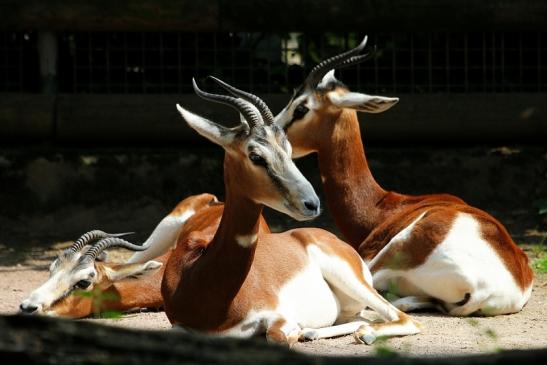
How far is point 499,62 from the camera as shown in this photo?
35.0ft

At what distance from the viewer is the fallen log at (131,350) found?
243 centimetres

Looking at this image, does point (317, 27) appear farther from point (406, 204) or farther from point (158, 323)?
point (158, 323)

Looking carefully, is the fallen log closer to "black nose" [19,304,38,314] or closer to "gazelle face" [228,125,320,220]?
"gazelle face" [228,125,320,220]

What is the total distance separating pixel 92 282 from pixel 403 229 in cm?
203

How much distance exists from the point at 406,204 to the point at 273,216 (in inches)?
102

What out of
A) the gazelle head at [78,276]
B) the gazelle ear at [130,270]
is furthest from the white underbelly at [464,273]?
the gazelle head at [78,276]

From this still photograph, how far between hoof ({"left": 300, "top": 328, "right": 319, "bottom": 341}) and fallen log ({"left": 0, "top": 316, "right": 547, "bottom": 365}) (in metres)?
3.46

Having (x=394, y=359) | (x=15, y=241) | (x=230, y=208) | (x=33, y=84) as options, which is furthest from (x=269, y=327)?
(x=33, y=84)

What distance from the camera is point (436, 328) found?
6.59 meters

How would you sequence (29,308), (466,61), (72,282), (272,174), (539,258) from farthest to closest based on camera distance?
(466,61), (539,258), (72,282), (29,308), (272,174)

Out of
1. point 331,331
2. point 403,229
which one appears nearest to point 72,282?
point 331,331

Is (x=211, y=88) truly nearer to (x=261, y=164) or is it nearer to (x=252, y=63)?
(x=252, y=63)

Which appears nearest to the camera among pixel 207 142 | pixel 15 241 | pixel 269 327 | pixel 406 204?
pixel 269 327

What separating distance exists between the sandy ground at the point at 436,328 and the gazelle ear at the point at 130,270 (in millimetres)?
239
